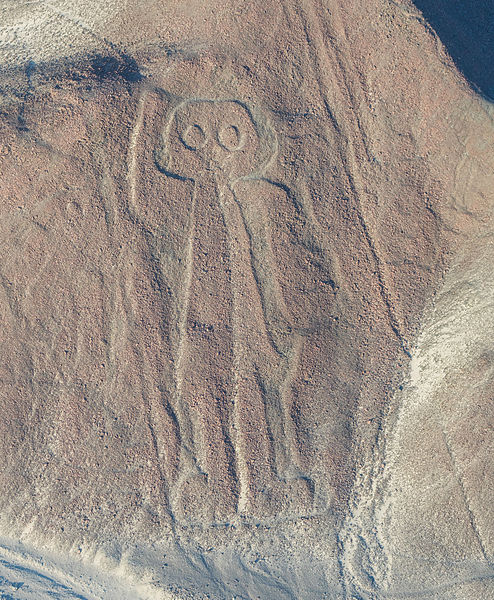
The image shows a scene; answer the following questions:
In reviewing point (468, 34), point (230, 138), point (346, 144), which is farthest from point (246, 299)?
point (468, 34)

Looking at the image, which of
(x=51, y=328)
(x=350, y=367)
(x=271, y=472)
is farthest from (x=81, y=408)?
(x=350, y=367)

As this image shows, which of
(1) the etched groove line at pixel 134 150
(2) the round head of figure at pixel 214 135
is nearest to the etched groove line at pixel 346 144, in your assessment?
(2) the round head of figure at pixel 214 135

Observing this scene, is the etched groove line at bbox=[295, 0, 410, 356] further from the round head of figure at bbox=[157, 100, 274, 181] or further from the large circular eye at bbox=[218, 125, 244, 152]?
the large circular eye at bbox=[218, 125, 244, 152]

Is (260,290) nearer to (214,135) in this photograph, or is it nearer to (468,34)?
(214,135)

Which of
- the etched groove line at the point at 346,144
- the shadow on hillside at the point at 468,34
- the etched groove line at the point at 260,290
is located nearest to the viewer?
the shadow on hillside at the point at 468,34

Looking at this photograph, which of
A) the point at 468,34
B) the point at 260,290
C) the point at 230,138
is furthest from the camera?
the point at 260,290

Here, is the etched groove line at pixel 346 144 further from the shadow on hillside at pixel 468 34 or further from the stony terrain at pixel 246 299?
the shadow on hillside at pixel 468 34

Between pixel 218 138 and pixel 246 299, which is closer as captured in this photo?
pixel 218 138
